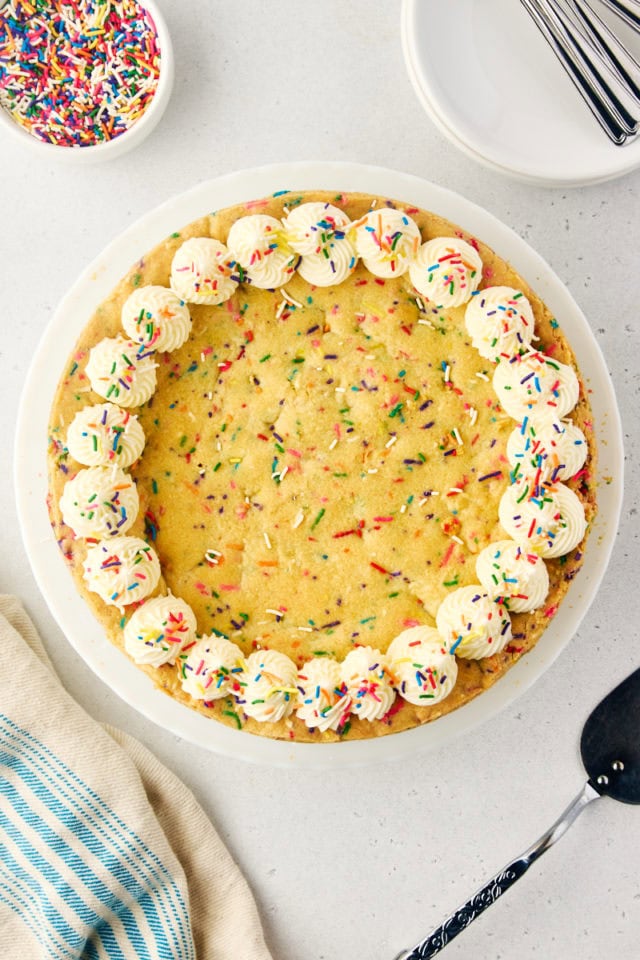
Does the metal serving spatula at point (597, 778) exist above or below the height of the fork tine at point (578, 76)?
below

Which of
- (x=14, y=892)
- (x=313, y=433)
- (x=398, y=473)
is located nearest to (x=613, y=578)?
(x=398, y=473)

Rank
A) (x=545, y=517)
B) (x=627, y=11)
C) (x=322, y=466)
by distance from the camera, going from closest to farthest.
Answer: (x=545, y=517)
(x=322, y=466)
(x=627, y=11)

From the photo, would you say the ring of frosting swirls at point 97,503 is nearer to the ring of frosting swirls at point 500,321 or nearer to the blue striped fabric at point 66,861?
the blue striped fabric at point 66,861

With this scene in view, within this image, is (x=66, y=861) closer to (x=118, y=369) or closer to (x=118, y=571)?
(x=118, y=571)

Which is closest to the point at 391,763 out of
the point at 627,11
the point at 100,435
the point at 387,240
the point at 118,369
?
the point at 100,435

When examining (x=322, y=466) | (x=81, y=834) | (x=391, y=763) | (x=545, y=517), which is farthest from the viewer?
(x=391, y=763)

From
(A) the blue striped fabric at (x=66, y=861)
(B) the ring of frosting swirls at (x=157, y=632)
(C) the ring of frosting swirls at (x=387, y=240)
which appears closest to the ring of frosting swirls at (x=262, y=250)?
(C) the ring of frosting swirls at (x=387, y=240)
